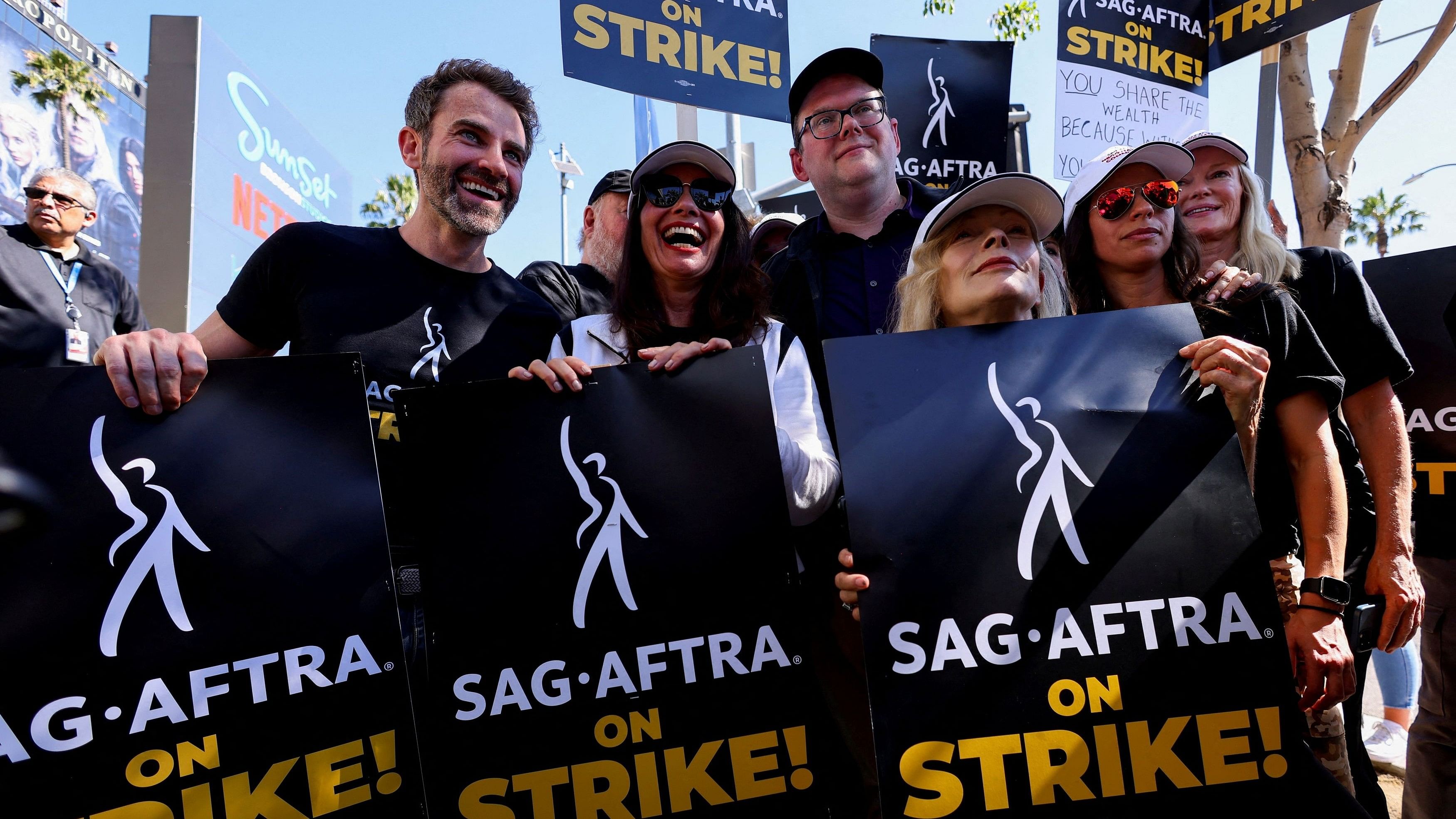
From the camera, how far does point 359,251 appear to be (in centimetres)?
240

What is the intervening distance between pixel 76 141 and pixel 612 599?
5873 centimetres

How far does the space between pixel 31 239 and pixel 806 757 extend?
16.8 feet

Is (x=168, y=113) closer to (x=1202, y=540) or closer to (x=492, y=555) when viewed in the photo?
(x=492, y=555)

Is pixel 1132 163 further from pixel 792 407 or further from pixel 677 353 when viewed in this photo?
pixel 677 353

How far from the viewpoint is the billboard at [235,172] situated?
369 inches

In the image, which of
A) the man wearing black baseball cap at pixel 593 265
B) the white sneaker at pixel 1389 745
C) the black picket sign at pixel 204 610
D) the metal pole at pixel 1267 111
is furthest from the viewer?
the metal pole at pixel 1267 111

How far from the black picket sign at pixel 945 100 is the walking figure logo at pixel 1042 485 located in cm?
295

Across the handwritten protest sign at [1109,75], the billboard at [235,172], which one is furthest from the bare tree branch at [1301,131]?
the billboard at [235,172]

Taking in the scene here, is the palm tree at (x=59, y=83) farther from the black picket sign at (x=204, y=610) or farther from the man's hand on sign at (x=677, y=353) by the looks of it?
the man's hand on sign at (x=677, y=353)

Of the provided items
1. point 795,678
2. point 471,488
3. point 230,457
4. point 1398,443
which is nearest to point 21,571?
point 230,457

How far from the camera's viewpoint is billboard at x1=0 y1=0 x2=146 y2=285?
3844 centimetres

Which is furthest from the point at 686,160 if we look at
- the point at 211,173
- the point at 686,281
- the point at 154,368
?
the point at 211,173

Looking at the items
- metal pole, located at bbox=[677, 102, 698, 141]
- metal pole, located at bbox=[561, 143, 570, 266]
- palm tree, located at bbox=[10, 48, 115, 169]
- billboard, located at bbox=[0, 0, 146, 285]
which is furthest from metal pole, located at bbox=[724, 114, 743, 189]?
palm tree, located at bbox=[10, 48, 115, 169]

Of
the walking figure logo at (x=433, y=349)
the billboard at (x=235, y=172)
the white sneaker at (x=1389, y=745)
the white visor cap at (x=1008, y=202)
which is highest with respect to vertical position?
the billboard at (x=235, y=172)
